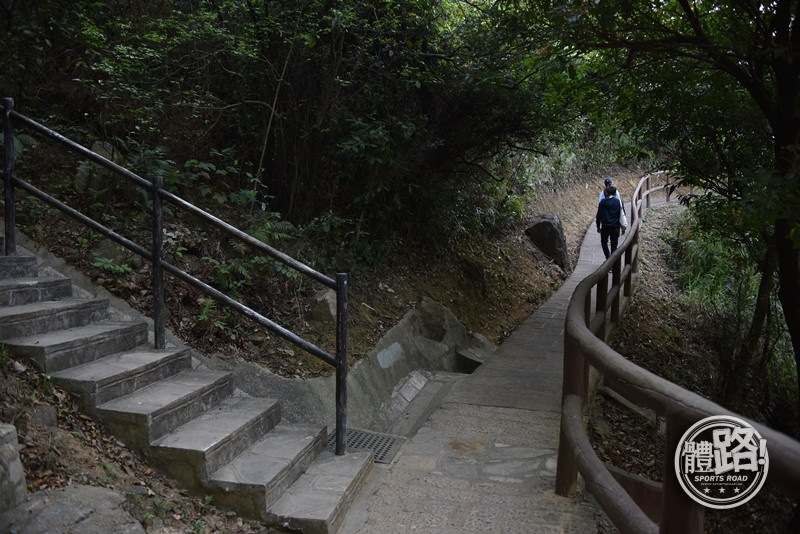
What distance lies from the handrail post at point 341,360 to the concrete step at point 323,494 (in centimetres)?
13

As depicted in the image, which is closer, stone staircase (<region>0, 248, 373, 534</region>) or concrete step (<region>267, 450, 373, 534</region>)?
concrete step (<region>267, 450, 373, 534</region>)

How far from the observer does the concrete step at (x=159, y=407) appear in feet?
10.5

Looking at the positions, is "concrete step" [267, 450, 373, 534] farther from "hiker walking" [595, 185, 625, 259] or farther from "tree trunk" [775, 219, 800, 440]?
"hiker walking" [595, 185, 625, 259]

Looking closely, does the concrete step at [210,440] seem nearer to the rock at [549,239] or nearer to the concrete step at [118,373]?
the concrete step at [118,373]

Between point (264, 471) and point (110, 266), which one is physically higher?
point (110, 266)

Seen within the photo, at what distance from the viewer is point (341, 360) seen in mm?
3607

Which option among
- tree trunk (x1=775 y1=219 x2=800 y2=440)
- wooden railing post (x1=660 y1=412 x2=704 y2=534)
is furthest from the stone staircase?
tree trunk (x1=775 y1=219 x2=800 y2=440)

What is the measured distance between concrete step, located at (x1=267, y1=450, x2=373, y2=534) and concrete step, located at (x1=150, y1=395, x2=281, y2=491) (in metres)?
0.41

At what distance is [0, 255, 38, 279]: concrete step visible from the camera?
4.24 m

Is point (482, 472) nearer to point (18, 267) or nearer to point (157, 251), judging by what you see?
point (157, 251)

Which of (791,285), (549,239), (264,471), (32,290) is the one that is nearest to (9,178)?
(32,290)

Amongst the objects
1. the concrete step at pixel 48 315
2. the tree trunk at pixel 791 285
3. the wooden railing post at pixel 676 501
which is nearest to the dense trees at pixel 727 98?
the tree trunk at pixel 791 285

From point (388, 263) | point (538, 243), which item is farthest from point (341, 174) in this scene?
point (538, 243)

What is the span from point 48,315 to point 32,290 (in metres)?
0.43
